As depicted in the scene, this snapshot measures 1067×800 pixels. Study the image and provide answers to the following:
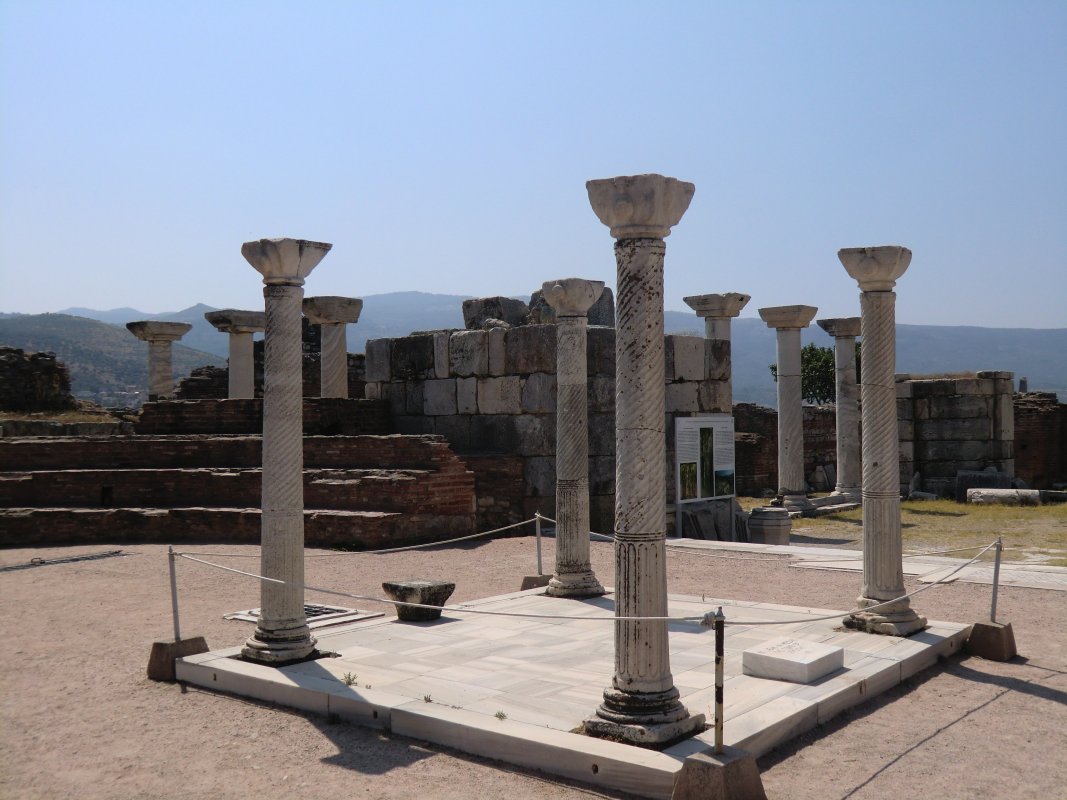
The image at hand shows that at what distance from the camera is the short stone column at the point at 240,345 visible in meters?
24.0

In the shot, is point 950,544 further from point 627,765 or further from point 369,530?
point 627,765

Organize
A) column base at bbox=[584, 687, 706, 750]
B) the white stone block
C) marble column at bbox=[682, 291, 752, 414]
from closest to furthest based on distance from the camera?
column base at bbox=[584, 687, 706, 750] < the white stone block < marble column at bbox=[682, 291, 752, 414]

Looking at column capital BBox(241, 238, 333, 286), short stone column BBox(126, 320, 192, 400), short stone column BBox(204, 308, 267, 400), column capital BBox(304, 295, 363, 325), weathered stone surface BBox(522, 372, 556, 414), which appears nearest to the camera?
column capital BBox(241, 238, 333, 286)

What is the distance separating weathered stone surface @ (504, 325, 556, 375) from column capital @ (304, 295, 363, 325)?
5739mm

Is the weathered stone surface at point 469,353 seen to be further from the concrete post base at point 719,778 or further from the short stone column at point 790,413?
the concrete post base at point 719,778

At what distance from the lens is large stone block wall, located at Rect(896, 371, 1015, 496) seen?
2569 cm

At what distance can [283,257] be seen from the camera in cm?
797

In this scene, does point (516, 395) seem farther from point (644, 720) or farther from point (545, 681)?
point (644, 720)

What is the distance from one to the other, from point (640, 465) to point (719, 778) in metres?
1.80

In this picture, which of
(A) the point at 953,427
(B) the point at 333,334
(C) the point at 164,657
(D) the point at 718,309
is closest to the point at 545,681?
(C) the point at 164,657

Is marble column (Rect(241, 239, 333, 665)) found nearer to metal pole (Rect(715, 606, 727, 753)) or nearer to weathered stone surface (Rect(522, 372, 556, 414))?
metal pole (Rect(715, 606, 727, 753))

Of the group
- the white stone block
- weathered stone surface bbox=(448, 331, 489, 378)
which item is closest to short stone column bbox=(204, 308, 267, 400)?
weathered stone surface bbox=(448, 331, 489, 378)

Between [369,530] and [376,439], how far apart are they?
8.21 ft

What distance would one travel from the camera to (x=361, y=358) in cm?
2922
